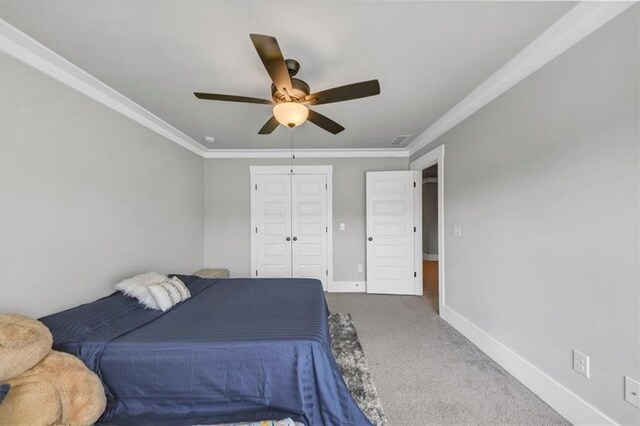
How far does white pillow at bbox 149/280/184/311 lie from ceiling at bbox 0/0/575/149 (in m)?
1.71

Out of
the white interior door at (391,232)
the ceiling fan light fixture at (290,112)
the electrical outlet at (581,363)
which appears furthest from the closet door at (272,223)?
the electrical outlet at (581,363)

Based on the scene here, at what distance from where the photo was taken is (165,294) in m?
2.06

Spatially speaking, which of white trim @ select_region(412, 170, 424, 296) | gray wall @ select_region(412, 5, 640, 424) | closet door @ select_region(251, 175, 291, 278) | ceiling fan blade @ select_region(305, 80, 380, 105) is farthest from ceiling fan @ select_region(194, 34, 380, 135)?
white trim @ select_region(412, 170, 424, 296)

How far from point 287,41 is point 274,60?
40 cm

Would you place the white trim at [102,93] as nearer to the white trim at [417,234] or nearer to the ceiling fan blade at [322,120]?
the white trim at [417,234]

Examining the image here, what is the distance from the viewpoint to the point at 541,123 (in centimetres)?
174

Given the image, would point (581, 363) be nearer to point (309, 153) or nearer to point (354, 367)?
point (354, 367)

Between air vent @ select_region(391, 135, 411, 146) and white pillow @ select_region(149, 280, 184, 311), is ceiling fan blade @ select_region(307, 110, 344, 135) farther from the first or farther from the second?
white pillow @ select_region(149, 280, 184, 311)

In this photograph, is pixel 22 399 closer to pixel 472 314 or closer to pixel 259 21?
→ pixel 259 21

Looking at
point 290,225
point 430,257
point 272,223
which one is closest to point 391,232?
point 290,225

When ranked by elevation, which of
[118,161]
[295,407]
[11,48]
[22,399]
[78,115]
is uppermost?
[11,48]

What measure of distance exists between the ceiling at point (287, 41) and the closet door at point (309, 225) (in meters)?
1.91

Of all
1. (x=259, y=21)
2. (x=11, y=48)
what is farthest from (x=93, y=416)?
(x=259, y=21)

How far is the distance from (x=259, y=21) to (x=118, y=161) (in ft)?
6.30
